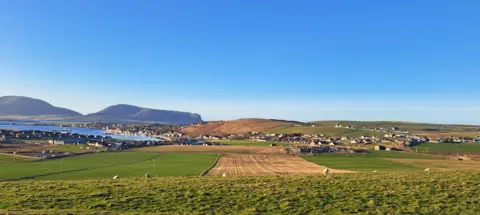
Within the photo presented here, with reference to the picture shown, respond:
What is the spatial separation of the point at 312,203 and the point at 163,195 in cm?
999

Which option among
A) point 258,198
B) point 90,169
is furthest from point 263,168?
point 258,198

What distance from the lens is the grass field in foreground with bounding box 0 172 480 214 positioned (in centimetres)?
1980

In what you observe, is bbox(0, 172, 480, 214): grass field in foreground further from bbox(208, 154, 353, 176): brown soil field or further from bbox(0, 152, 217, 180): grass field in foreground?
bbox(0, 152, 217, 180): grass field in foreground

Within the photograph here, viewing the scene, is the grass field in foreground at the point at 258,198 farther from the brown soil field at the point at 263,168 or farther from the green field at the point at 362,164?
the green field at the point at 362,164

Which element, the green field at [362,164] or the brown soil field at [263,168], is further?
the green field at [362,164]

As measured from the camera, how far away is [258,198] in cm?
2216

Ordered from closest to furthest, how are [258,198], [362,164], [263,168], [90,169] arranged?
[258,198]
[90,169]
[263,168]
[362,164]

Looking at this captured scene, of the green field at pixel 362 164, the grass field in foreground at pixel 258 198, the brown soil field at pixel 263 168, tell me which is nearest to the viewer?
the grass field in foreground at pixel 258 198

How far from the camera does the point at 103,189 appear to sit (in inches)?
1000

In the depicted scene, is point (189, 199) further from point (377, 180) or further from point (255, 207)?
point (377, 180)

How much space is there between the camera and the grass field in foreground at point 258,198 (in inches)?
779

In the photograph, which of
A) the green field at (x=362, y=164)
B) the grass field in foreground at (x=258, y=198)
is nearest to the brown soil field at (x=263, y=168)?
the green field at (x=362, y=164)

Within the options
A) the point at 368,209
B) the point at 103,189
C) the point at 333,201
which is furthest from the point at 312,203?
the point at 103,189

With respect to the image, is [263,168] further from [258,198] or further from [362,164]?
[258,198]
